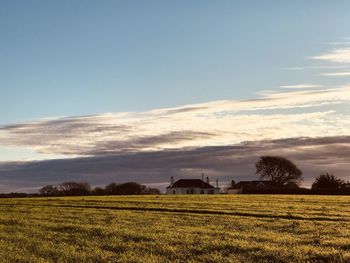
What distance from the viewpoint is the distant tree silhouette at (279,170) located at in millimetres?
190000

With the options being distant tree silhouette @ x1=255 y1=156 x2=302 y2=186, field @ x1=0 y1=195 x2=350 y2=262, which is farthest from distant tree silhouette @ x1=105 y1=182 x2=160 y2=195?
field @ x1=0 y1=195 x2=350 y2=262

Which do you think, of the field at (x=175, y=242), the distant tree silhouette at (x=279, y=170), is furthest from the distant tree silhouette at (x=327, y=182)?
the field at (x=175, y=242)

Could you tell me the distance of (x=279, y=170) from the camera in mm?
191250

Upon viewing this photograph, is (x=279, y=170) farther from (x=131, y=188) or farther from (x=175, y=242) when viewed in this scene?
(x=175, y=242)

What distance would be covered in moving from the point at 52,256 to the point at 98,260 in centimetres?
238

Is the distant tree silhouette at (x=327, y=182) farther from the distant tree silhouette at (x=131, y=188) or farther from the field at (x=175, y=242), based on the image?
the field at (x=175, y=242)

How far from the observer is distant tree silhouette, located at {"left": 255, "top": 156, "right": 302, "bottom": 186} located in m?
190

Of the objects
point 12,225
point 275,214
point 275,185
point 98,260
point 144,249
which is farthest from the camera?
→ point 275,185

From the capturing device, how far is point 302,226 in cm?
3506

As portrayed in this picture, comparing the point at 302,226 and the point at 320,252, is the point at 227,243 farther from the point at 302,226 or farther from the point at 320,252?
the point at 302,226

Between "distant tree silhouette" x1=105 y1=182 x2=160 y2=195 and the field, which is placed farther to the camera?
"distant tree silhouette" x1=105 y1=182 x2=160 y2=195

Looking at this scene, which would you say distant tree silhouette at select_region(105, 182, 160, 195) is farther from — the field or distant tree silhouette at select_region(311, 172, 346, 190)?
the field

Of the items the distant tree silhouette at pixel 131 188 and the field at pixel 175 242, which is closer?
the field at pixel 175 242

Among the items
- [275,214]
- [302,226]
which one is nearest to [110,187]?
[275,214]
